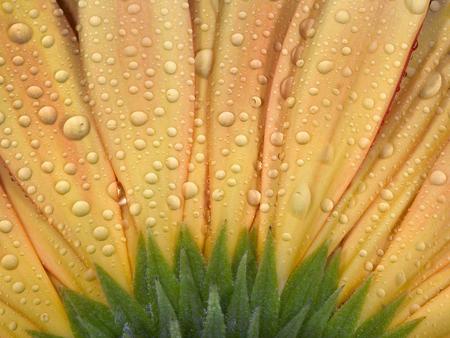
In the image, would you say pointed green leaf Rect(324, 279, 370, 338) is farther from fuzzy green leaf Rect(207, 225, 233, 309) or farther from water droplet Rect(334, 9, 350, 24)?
water droplet Rect(334, 9, 350, 24)

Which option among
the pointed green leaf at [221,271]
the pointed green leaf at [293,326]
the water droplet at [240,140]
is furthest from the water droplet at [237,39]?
the pointed green leaf at [293,326]

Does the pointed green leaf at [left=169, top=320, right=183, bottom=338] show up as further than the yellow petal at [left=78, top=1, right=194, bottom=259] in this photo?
No

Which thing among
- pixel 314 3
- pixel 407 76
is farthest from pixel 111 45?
pixel 407 76

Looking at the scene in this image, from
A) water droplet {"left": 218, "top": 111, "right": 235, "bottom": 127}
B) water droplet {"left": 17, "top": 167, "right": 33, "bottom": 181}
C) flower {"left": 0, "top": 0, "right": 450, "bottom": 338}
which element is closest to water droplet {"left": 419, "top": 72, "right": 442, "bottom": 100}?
flower {"left": 0, "top": 0, "right": 450, "bottom": 338}

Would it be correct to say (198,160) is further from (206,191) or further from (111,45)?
(111,45)

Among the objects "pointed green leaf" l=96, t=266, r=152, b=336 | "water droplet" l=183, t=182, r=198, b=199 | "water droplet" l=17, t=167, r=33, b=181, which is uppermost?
"water droplet" l=17, t=167, r=33, b=181

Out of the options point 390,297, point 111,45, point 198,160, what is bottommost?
point 390,297

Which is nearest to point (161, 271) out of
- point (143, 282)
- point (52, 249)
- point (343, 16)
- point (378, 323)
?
point (143, 282)
